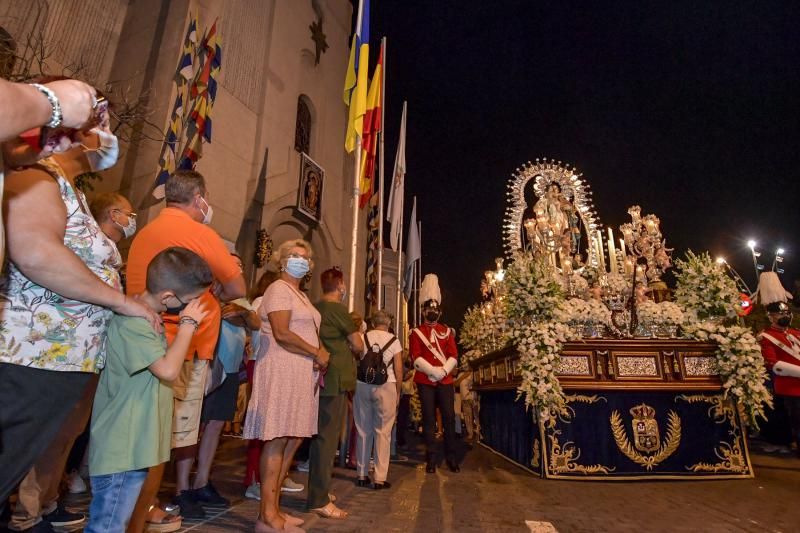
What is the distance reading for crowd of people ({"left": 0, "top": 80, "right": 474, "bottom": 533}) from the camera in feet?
4.48

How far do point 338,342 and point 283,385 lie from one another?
0.87m

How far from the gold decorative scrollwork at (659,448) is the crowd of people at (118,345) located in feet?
11.3

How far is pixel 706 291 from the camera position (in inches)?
224

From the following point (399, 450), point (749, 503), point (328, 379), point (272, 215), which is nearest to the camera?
point (328, 379)

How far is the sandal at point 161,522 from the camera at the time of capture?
103 inches

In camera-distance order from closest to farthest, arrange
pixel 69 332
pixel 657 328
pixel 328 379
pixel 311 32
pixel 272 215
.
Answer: pixel 69 332 → pixel 328 379 → pixel 657 328 → pixel 272 215 → pixel 311 32

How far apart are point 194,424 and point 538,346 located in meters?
3.82

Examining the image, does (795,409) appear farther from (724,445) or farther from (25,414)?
(25,414)

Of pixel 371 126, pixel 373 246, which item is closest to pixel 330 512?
pixel 371 126

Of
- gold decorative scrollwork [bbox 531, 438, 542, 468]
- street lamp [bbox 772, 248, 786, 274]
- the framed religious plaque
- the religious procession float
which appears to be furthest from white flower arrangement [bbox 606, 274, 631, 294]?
street lamp [bbox 772, 248, 786, 274]

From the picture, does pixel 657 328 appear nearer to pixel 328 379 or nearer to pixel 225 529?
pixel 328 379

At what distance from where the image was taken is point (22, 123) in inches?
37.2

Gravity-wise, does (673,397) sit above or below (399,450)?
above

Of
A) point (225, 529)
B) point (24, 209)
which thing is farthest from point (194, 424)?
point (24, 209)
